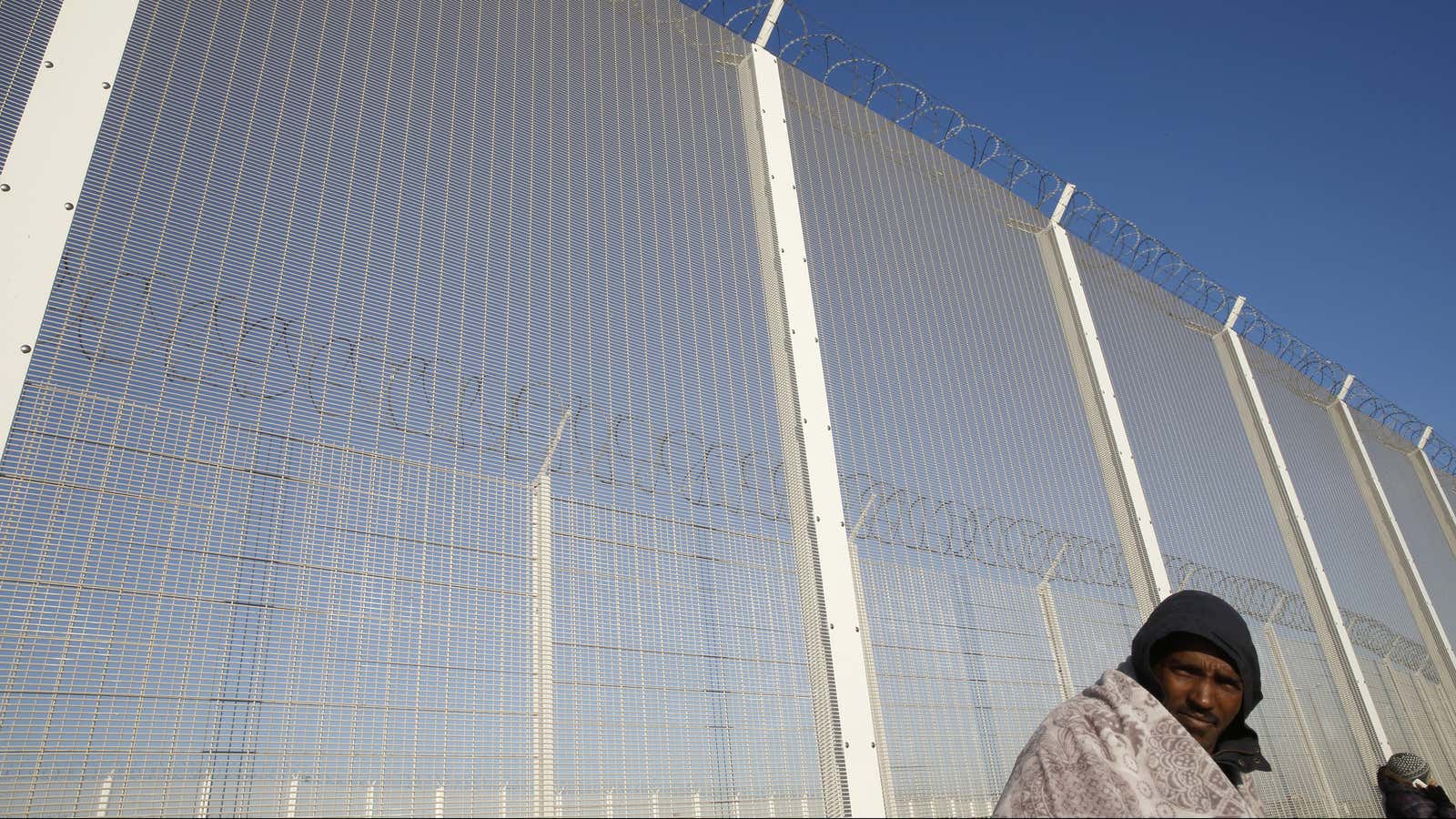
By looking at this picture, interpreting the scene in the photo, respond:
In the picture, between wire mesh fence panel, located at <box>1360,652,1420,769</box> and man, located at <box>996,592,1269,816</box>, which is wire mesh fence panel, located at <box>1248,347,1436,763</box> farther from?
man, located at <box>996,592,1269,816</box>

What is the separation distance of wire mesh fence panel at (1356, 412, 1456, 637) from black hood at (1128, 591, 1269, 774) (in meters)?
10.4

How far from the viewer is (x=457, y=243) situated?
4.12 metres

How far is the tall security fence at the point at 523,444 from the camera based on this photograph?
114 inches

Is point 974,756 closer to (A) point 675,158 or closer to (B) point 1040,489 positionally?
(B) point 1040,489

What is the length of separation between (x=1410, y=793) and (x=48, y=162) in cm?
582

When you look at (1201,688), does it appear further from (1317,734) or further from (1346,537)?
(1346,537)

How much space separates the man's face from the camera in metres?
1.92

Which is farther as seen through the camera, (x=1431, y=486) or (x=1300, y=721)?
(x=1431, y=486)

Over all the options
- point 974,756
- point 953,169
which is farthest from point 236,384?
point 953,169

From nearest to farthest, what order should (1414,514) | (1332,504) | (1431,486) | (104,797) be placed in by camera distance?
(104,797) → (1332,504) → (1414,514) → (1431,486)

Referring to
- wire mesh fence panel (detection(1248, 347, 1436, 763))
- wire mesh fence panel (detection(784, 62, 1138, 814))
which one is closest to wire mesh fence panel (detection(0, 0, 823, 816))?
wire mesh fence panel (detection(784, 62, 1138, 814))

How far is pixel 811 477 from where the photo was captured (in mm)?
4645

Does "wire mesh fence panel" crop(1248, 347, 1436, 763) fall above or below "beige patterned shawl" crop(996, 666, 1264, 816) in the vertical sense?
above

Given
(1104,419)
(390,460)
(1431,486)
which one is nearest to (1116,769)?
(390,460)
